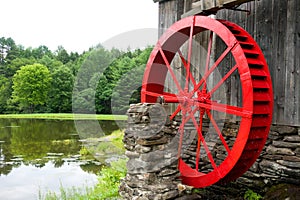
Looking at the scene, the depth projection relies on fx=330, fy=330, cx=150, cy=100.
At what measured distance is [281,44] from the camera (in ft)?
12.5

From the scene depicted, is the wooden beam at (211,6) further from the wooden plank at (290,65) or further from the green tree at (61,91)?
the green tree at (61,91)

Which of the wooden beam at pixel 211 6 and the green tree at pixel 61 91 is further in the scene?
the green tree at pixel 61 91

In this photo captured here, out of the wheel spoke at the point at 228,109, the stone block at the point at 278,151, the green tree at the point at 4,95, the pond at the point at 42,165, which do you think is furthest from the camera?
the green tree at the point at 4,95

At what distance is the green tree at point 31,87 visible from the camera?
27078 mm

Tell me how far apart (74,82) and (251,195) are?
898 inches

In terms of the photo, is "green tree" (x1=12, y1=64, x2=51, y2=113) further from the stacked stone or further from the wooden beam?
the stacked stone

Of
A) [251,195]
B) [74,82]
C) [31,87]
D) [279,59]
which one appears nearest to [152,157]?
[251,195]

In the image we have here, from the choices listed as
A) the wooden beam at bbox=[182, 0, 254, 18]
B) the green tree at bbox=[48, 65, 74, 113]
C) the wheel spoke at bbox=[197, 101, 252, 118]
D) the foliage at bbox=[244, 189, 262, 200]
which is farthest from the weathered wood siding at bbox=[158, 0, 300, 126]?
the green tree at bbox=[48, 65, 74, 113]

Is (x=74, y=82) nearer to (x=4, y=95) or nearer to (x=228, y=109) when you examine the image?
(x=4, y=95)

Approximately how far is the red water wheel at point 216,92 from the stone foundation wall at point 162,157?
Answer: 271 millimetres

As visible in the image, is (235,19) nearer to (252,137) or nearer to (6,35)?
(252,137)

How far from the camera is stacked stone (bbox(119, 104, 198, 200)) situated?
142 inches

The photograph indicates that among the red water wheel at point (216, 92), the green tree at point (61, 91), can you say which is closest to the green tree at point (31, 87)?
the green tree at point (61, 91)

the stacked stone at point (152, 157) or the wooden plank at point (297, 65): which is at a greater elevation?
the wooden plank at point (297, 65)
